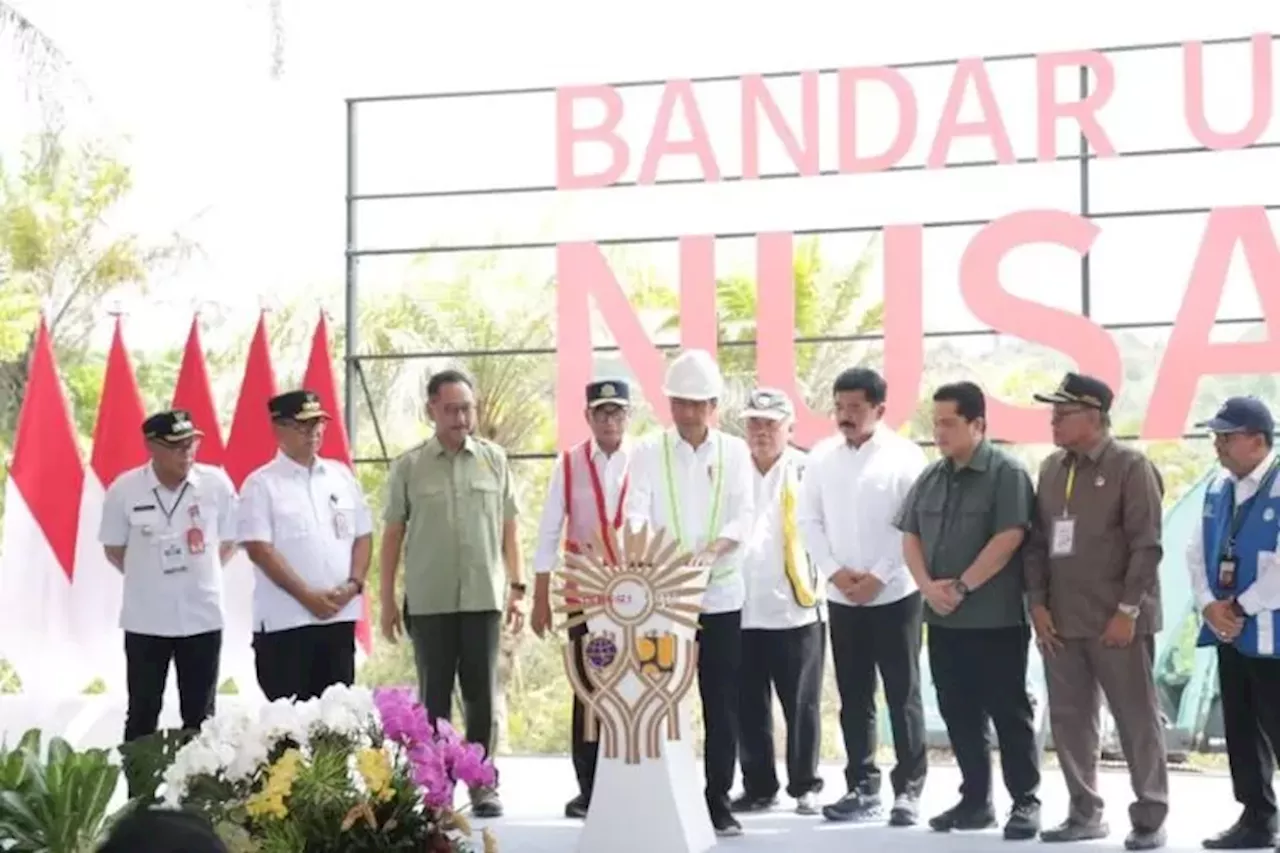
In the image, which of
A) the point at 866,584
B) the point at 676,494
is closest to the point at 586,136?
the point at 676,494

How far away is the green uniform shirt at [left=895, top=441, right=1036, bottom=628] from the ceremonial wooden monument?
74 centimetres

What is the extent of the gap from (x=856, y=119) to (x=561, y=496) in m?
2.72

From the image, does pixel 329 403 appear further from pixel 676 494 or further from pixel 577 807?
pixel 676 494

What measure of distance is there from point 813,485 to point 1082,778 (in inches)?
45.9

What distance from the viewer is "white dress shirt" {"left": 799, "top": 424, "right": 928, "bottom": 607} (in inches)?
231

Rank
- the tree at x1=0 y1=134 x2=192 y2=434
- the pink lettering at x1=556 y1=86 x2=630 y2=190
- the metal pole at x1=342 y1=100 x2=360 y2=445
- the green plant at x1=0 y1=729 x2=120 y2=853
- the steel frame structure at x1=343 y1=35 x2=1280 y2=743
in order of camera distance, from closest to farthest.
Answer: the green plant at x1=0 y1=729 x2=120 y2=853 → the steel frame structure at x1=343 y1=35 x2=1280 y2=743 → the metal pole at x1=342 y1=100 x2=360 y2=445 → the pink lettering at x1=556 y1=86 x2=630 y2=190 → the tree at x1=0 y1=134 x2=192 y2=434

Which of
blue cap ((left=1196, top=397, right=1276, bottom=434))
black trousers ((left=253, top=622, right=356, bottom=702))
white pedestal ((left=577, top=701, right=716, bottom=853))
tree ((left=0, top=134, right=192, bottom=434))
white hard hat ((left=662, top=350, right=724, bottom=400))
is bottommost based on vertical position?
white pedestal ((left=577, top=701, right=716, bottom=853))

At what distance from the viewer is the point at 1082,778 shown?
546 cm

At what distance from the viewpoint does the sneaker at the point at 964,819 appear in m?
5.63

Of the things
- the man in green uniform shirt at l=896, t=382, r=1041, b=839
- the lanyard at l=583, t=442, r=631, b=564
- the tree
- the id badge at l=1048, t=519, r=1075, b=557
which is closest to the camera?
the id badge at l=1048, t=519, r=1075, b=557

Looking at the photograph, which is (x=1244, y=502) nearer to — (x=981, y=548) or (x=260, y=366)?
(x=981, y=548)

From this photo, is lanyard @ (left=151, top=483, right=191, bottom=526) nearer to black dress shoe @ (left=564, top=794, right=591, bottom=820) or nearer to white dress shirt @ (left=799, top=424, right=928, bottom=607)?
black dress shoe @ (left=564, top=794, right=591, bottom=820)

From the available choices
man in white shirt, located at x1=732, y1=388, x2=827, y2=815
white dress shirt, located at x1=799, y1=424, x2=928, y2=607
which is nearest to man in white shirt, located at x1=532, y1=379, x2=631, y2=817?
man in white shirt, located at x1=732, y1=388, x2=827, y2=815

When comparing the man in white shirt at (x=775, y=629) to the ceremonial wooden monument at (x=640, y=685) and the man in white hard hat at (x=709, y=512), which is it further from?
the ceremonial wooden monument at (x=640, y=685)
